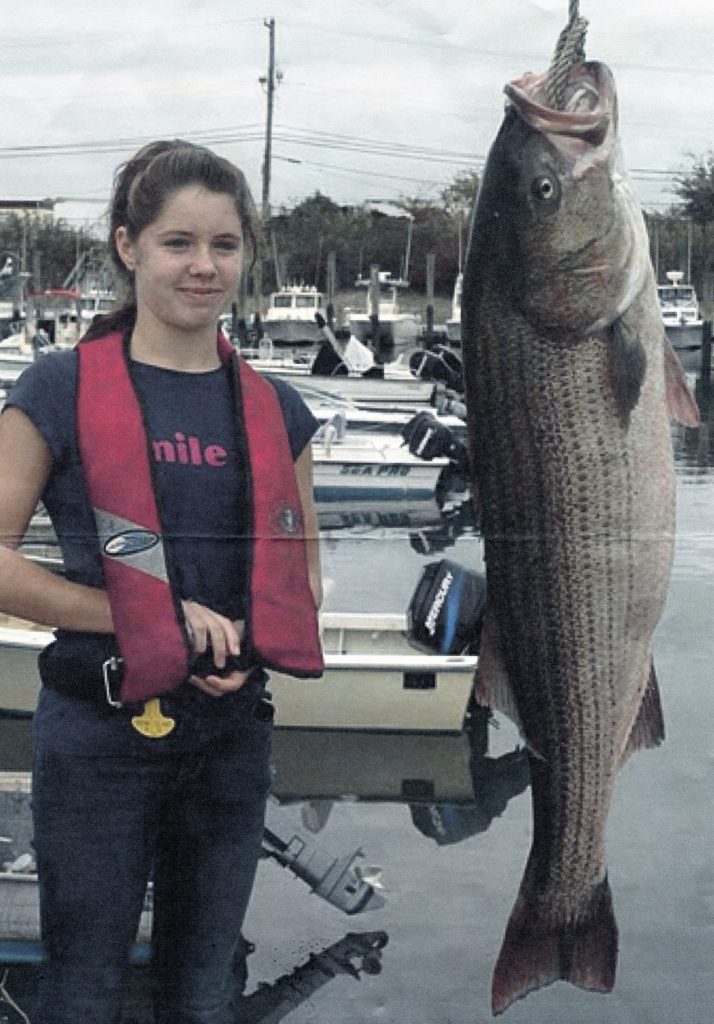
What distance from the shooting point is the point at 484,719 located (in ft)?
28.0

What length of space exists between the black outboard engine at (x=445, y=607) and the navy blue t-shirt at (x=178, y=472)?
10.6ft

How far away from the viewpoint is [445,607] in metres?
6.67

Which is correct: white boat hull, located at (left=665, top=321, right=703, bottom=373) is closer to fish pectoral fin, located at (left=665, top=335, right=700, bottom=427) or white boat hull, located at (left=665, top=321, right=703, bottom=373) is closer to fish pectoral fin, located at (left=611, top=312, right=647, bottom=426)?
fish pectoral fin, located at (left=665, top=335, right=700, bottom=427)

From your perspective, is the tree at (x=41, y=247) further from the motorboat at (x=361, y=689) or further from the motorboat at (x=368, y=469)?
the motorboat at (x=361, y=689)

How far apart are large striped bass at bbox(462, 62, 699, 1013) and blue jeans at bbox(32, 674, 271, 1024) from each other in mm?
446

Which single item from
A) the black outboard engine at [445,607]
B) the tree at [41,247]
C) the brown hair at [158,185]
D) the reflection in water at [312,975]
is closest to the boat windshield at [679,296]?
the brown hair at [158,185]

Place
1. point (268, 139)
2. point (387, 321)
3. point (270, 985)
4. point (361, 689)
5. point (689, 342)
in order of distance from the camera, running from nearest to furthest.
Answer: point (268, 139) → point (689, 342) → point (387, 321) → point (270, 985) → point (361, 689)

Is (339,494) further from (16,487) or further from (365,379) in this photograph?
(16,487)

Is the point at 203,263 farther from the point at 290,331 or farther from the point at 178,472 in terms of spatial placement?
the point at 290,331

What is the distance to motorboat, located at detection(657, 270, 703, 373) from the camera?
3.83 m

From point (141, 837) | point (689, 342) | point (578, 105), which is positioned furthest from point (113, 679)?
point (689, 342)

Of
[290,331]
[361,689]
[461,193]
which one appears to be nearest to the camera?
[461,193]

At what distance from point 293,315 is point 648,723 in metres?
1.69

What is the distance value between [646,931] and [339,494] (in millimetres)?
1940
